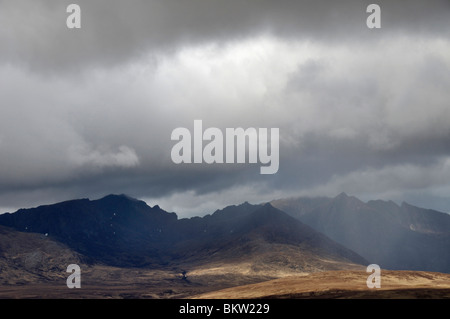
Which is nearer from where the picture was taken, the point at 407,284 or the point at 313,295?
the point at 313,295

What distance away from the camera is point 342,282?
646ft
